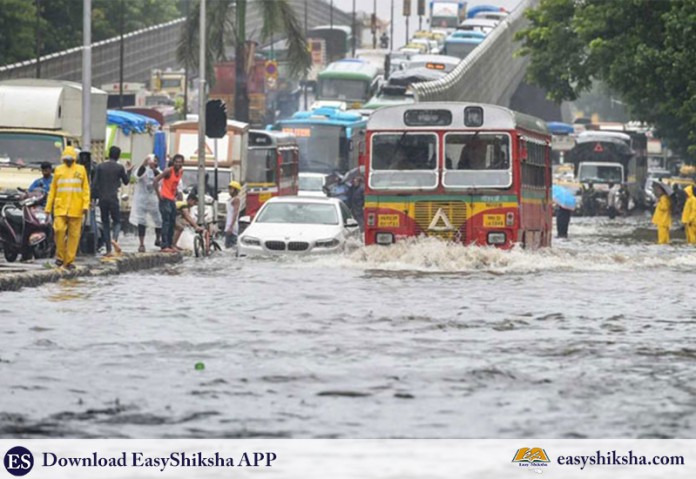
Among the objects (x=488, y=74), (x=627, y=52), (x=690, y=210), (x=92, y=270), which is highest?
(x=627, y=52)

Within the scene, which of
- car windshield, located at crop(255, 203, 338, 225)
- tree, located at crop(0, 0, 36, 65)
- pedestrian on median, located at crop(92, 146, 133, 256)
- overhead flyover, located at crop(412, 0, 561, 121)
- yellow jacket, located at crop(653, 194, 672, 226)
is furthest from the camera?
tree, located at crop(0, 0, 36, 65)

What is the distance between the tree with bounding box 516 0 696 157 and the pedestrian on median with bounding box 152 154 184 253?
21557 mm

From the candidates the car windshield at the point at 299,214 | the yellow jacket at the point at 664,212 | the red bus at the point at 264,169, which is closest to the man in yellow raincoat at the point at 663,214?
the yellow jacket at the point at 664,212

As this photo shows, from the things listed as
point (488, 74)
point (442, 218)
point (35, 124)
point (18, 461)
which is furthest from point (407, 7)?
point (18, 461)

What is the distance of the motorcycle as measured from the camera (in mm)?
28594

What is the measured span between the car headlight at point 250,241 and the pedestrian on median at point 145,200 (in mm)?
2061

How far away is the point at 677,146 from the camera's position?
3105 inches

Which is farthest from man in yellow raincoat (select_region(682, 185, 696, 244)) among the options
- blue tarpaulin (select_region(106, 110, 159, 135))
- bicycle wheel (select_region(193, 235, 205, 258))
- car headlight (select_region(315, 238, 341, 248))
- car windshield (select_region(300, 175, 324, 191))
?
car windshield (select_region(300, 175, 324, 191))

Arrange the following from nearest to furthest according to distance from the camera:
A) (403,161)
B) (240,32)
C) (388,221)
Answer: (388,221) < (403,161) < (240,32)

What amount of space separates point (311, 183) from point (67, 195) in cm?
3497

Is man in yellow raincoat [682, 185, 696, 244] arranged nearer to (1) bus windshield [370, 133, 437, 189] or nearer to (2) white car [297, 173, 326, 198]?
(1) bus windshield [370, 133, 437, 189]

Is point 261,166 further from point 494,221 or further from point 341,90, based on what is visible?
point 341,90

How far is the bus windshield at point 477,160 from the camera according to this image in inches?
1170

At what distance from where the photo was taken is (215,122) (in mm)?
37719
